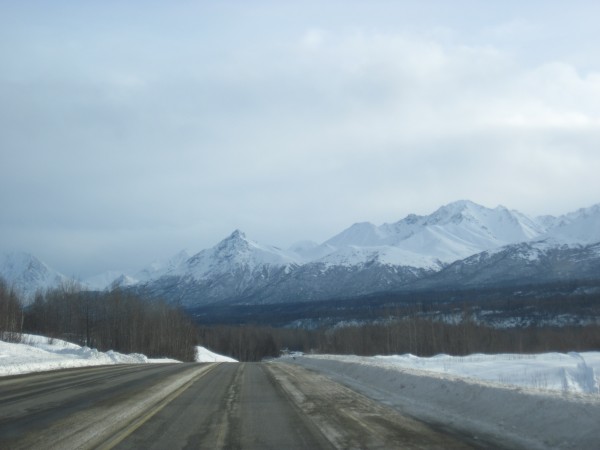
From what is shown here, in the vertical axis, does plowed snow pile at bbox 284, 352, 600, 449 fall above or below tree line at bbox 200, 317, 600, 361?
above

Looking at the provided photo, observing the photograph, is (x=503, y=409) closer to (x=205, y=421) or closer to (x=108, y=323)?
(x=205, y=421)

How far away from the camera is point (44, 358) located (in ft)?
135

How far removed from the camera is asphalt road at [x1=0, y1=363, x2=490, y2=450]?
9922 mm

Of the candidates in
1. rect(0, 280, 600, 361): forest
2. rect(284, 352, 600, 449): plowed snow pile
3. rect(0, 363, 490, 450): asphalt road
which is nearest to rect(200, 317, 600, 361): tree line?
rect(0, 280, 600, 361): forest

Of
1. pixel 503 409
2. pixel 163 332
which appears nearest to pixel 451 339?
pixel 163 332

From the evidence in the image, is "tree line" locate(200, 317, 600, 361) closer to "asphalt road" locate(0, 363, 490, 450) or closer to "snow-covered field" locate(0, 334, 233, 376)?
"snow-covered field" locate(0, 334, 233, 376)

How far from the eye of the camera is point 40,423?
12008mm

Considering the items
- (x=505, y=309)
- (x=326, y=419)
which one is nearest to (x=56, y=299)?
(x=326, y=419)

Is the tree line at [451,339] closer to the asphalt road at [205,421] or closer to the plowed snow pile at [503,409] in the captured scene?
the plowed snow pile at [503,409]

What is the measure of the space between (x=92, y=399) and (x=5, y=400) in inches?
88.9

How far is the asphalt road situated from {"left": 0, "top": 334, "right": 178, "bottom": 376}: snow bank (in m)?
12.6

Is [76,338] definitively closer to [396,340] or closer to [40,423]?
[396,340]

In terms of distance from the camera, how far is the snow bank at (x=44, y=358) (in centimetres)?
3098

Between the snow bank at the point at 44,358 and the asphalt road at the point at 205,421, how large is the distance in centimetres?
1256
